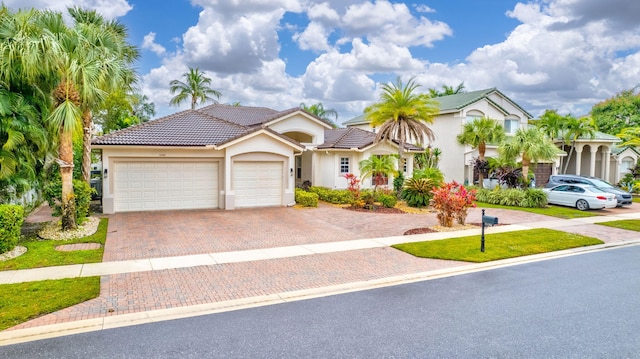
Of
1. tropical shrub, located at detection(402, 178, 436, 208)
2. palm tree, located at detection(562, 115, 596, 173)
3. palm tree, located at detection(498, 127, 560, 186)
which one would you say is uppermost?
palm tree, located at detection(562, 115, 596, 173)

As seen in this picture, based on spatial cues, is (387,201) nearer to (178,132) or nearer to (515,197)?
(515,197)

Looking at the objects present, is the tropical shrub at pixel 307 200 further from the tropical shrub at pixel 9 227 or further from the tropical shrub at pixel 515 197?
the tropical shrub at pixel 9 227

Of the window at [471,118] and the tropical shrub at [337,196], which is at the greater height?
the window at [471,118]

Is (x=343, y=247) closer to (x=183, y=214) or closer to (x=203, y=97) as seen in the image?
(x=183, y=214)

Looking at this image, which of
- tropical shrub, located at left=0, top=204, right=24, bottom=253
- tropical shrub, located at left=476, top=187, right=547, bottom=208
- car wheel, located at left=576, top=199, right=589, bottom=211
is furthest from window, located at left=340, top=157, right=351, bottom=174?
tropical shrub, located at left=0, top=204, right=24, bottom=253

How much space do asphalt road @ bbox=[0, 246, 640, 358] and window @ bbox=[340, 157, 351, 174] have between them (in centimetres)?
1734

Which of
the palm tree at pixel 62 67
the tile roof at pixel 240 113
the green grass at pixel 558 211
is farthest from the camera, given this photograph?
the tile roof at pixel 240 113

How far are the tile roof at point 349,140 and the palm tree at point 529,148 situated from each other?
5597mm

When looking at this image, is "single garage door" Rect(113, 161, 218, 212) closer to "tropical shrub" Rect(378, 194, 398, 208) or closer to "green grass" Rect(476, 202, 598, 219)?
"tropical shrub" Rect(378, 194, 398, 208)

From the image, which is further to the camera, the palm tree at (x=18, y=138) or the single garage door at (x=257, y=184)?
the single garage door at (x=257, y=184)

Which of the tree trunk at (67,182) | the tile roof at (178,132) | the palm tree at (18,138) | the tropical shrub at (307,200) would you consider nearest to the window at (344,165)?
the tropical shrub at (307,200)

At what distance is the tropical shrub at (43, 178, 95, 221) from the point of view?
13.8 m

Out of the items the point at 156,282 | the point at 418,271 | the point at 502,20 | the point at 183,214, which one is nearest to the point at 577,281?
the point at 418,271

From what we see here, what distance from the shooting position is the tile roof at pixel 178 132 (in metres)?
18.4
